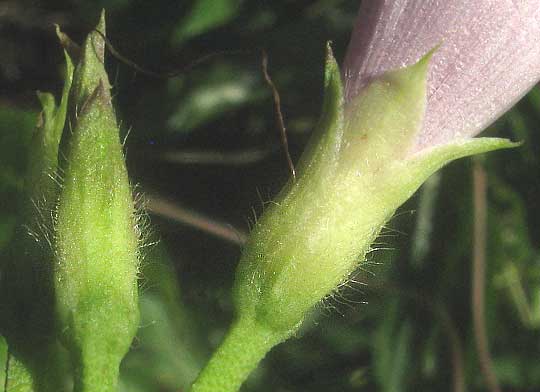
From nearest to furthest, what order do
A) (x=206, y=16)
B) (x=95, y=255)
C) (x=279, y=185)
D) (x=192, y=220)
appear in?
1. (x=95, y=255)
2. (x=206, y=16)
3. (x=192, y=220)
4. (x=279, y=185)

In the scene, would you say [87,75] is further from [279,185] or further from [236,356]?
[279,185]

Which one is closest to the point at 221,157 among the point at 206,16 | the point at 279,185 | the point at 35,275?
the point at 279,185

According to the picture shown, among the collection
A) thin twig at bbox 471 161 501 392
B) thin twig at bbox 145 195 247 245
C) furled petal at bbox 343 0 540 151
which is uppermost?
furled petal at bbox 343 0 540 151

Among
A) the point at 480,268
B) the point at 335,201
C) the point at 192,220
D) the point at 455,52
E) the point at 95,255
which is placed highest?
the point at 455,52

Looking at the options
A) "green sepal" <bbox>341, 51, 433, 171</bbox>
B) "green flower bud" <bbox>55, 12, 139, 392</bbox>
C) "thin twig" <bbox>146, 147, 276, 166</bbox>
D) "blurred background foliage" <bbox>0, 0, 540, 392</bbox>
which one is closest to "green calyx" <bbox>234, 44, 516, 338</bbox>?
"green sepal" <bbox>341, 51, 433, 171</bbox>

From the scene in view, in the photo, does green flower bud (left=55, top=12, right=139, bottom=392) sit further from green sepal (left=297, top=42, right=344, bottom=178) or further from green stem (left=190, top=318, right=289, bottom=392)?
green sepal (left=297, top=42, right=344, bottom=178)

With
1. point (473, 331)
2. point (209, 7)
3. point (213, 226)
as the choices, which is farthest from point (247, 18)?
point (473, 331)
